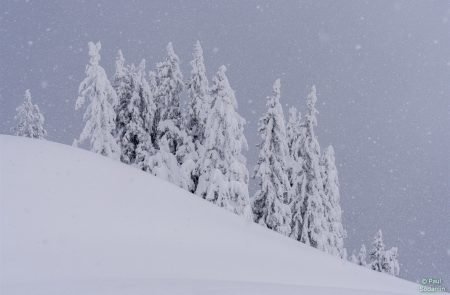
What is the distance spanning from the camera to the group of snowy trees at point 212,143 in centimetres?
2556

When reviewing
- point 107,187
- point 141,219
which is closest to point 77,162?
point 107,187

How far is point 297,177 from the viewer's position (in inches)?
1106

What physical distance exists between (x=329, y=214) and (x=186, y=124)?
440 inches

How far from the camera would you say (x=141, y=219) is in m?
10.4

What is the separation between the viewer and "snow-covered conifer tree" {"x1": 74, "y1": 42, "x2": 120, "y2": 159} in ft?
87.8

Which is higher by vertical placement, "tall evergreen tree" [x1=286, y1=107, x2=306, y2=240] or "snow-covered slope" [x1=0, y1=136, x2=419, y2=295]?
"tall evergreen tree" [x1=286, y1=107, x2=306, y2=240]

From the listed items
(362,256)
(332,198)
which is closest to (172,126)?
(332,198)

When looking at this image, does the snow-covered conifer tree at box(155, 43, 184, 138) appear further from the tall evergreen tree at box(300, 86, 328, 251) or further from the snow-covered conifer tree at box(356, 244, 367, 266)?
the snow-covered conifer tree at box(356, 244, 367, 266)

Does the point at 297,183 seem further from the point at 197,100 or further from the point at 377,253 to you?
the point at 377,253

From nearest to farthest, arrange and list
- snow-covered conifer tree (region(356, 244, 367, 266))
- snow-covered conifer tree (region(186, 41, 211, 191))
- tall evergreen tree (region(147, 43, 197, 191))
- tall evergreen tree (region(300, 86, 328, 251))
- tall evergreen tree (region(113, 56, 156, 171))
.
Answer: tall evergreen tree (region(147, 43, 197, 191)), tall evergreen tree (region(300, 86, 328, 251)), snow-covered conifer tree (region(186, 41, 211, 191)), tall evergreen tree (region(113, 56, 156, 171)), snow-covered conifer tree (region(356, 244, 367, 266))

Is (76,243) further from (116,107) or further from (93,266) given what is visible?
(116,107)

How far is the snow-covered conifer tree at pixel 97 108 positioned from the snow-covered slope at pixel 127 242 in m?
13.7

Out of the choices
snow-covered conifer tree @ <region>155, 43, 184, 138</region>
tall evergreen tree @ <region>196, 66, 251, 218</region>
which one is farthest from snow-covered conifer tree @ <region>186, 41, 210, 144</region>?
tall evergreen tree @ <region>196, 66, 251, 218</region>

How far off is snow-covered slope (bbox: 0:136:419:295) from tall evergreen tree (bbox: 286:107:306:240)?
1594cm
